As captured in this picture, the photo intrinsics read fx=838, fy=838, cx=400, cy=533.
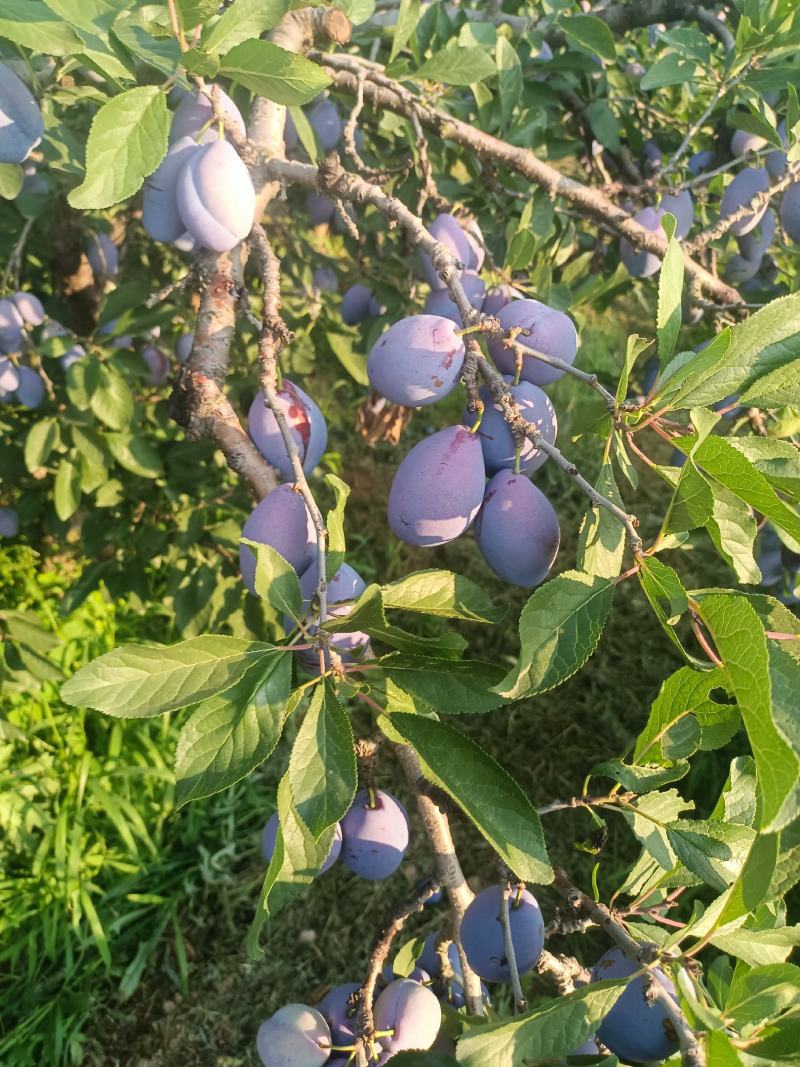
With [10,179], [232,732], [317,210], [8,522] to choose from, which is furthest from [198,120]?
[8,522]

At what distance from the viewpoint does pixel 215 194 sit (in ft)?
2.94

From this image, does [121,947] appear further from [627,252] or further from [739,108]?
[739,108]

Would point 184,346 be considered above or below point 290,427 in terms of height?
below

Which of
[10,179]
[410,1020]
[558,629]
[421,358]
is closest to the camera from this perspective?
[558,629]

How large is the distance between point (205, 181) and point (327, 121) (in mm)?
892

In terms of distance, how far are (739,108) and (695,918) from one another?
173 centimetres

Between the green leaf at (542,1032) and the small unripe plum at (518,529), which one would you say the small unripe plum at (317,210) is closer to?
the small unripe plum at (518,529)

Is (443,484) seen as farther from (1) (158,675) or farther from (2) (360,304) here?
(2) (360,304)

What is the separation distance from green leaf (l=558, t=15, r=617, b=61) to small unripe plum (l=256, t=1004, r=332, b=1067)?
145cm

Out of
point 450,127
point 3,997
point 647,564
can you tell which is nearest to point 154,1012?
point 3,997

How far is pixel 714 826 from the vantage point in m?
0.73

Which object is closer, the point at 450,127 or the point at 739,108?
the point at 450,127

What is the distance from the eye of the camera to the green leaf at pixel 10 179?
117cm

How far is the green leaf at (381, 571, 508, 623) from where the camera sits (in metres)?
0.72
